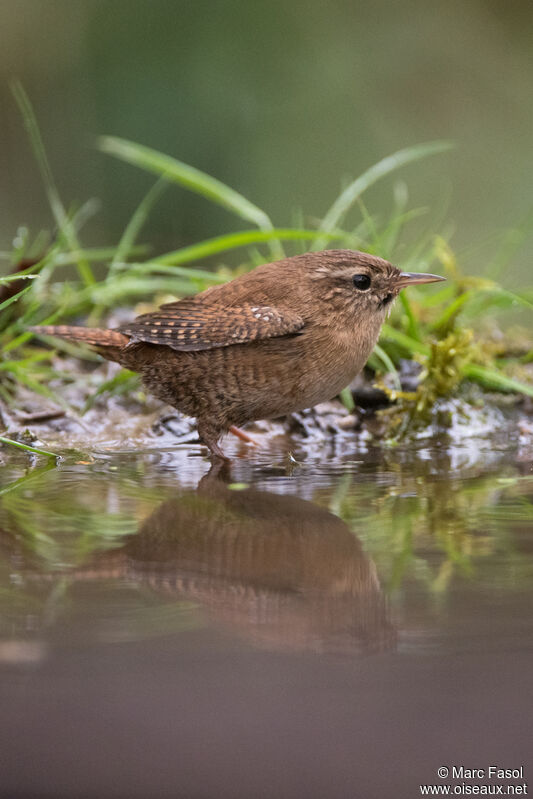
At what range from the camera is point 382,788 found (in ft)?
3.98

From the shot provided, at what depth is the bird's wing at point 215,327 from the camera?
3.48m

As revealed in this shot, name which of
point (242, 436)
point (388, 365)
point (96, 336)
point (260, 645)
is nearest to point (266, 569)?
point (260, 645)

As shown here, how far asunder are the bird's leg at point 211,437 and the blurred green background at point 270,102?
4.35 metres

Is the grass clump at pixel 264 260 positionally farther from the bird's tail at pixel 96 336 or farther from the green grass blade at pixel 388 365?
the bird's tail at pixel 96 336

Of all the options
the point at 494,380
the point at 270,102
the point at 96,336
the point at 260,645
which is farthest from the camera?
the point at 270,102

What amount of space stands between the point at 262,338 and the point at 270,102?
253 inches

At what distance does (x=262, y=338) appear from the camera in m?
3.48

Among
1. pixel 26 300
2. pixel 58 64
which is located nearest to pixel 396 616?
pixel 26 300

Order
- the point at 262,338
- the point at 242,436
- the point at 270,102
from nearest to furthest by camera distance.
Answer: the point at 262,338 < the point at 242,436 < the point at 270,102

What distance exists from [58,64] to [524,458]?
6.97 m

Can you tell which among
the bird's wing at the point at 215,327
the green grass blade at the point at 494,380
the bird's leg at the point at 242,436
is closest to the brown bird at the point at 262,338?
the bird's wing at the point at 215,327

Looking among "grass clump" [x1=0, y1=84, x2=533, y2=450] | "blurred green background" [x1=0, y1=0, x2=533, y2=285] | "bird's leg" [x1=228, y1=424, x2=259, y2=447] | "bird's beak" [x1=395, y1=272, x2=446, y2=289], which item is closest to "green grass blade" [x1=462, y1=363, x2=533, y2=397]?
"grass clump" [x1=0, y1=84, x2=533, y2=450]

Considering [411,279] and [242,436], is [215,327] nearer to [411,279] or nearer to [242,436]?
[242,436]

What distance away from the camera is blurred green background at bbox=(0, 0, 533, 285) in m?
8.73
